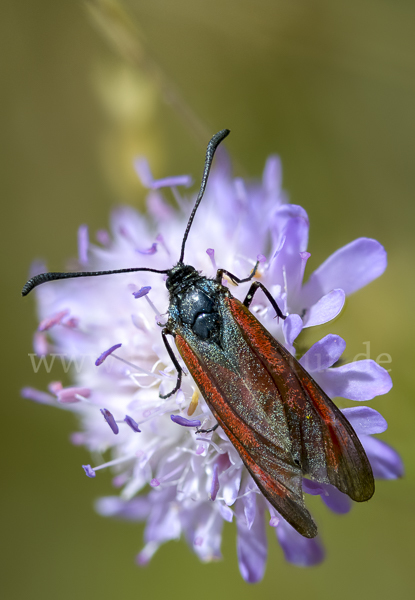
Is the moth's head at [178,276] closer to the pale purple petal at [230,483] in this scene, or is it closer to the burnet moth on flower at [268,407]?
the burnet moth on flower at [268,407]

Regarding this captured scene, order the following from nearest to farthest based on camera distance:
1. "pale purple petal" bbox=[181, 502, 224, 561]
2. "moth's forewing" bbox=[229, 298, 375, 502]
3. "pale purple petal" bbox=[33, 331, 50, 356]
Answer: "moth's forewing" bbox=[229, 298, 375, 502] < "pale purple petal" bbox=[181, 502, 224, 561] < "pale purple petal" bbox=[33, 331, 50, 356]

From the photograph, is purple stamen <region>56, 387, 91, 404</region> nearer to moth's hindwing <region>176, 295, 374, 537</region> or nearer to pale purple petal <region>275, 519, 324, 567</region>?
moth's hindwing <region>176, 295, 374, 537</region>

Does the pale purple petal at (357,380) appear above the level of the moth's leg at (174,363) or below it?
below

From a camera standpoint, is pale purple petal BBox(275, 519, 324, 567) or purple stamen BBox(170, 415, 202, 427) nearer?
purple stamen BBox(170, 415, 202, 427)

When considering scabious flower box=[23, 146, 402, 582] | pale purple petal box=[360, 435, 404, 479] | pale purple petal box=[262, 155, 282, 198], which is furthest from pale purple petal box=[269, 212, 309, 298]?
pale purple petal box=[360, 435, 404, 479]

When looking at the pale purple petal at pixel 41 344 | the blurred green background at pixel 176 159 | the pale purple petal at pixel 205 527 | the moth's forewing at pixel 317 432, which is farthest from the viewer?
the blurred green background at pixel 176 159

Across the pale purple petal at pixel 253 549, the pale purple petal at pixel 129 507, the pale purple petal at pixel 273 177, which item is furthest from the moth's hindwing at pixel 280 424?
the pale purple petal at pixel 129 507

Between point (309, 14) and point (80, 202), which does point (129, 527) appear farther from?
point (309, 14)
